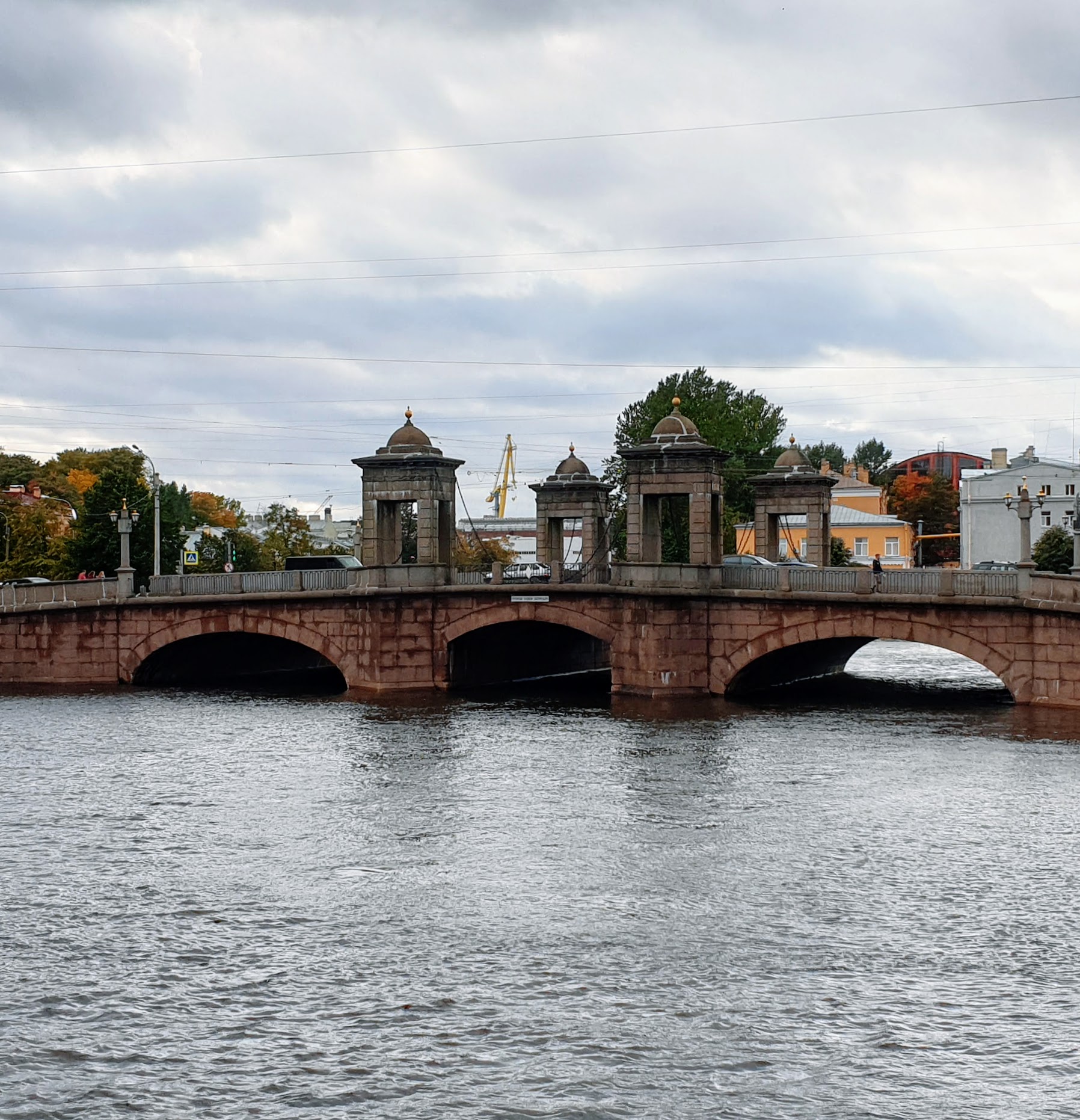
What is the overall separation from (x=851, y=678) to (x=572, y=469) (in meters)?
15.6

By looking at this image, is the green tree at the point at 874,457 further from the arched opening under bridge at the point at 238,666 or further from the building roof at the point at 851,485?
the arched opening under bridge at the point at 238,666

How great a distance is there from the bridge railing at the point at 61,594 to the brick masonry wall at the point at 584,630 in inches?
17.2

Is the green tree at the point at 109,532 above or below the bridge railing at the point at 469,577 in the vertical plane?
above

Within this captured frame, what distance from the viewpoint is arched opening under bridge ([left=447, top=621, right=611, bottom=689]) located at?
52.2 meters

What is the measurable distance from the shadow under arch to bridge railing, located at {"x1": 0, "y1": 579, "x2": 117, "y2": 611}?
23.2 m

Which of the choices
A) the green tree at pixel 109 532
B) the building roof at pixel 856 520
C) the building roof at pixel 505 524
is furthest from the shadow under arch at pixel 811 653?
the building roof at pixel 505 524

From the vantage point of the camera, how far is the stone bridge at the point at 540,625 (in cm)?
4159

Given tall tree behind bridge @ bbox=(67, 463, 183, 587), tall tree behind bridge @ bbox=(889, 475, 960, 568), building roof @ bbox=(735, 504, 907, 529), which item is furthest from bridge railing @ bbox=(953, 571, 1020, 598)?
tall tree behind bridge @ bbox=(889, 475, 960, 568)

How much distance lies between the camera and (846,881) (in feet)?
77.1

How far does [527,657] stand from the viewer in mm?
58750

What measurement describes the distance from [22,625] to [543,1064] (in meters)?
42.3

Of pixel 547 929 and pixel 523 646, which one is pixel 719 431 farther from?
pixel 547 929

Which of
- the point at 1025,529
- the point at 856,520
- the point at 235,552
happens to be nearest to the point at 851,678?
the point at 1025,529

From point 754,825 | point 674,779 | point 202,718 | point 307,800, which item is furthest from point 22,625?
point 754,825
